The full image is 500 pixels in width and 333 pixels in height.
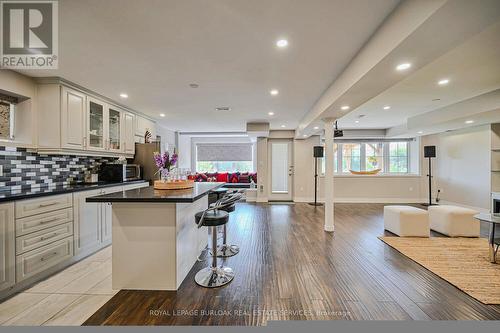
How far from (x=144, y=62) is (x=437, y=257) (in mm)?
4557

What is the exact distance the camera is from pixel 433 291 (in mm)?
2197

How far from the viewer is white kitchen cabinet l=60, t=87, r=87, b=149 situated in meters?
2.99

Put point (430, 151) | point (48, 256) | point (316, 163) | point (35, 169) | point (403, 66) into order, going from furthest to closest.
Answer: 1. point (316, 163)
2. point (430, 151)
3. point (35, 169)
4. point (48, 256)
5. point (403, 66)

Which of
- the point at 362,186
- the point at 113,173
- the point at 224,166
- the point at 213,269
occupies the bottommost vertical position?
the point at 213,269

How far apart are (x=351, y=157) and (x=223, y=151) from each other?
5228mm

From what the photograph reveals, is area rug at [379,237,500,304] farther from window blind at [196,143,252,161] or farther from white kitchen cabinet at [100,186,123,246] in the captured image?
window blind at [196,143,252,161]

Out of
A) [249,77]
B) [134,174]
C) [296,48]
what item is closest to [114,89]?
[134,174]

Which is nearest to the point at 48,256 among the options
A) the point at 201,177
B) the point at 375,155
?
the point at 201,177

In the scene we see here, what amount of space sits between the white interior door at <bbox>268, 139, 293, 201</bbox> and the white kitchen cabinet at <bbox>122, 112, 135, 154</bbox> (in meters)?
4.43

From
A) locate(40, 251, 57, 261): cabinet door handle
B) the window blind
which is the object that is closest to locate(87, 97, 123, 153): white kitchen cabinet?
locate(40, 251, 57, 261): cabinet door handle

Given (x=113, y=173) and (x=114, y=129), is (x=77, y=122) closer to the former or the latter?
(x=114, y=129)

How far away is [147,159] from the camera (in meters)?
4.61

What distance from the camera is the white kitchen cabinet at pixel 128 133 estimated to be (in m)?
4.27

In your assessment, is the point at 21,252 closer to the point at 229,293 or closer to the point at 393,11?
the point at 229,293
